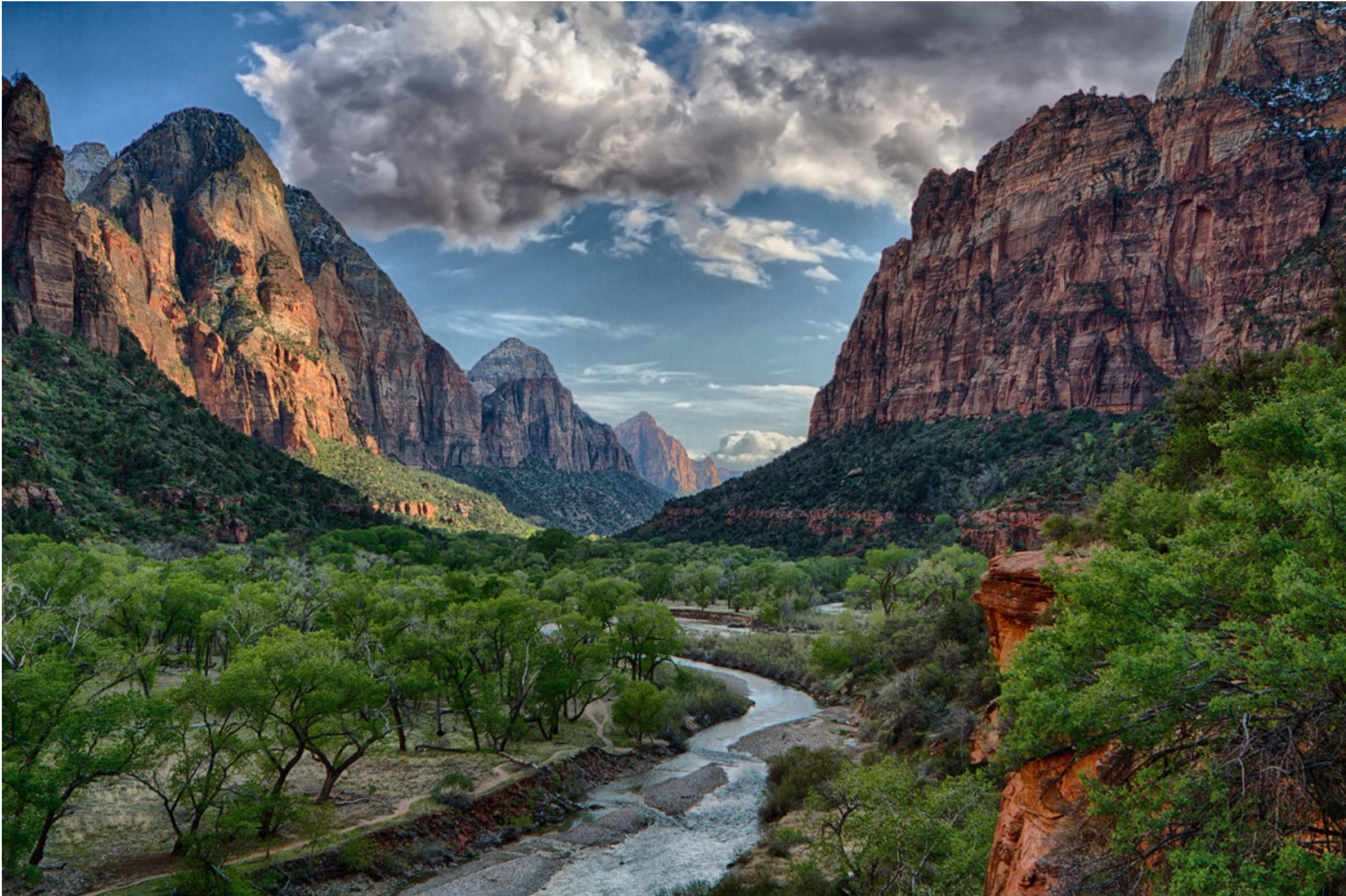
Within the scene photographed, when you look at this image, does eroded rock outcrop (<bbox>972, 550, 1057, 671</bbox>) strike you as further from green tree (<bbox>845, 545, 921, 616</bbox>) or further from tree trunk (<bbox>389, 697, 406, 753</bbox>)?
green tree (<bbox>845, 545, 921, 616</bbox>)

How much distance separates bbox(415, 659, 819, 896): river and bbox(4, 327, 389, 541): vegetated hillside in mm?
55212

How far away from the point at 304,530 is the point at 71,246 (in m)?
51.0

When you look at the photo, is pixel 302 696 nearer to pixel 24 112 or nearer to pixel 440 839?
pixel 440 839

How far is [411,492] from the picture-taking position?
16175 centimetres

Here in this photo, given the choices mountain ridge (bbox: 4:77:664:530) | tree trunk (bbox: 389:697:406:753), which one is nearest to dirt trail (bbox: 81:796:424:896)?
tree trunk (bbox: 389:697:406:753)

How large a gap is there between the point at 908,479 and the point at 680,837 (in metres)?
83.5

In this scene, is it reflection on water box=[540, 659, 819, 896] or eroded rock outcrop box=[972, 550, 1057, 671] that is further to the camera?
reflection on water box=[540, 659, 819, 896]

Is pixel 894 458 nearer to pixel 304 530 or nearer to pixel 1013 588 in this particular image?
pixel 304 530

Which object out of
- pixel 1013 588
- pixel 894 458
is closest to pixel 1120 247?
pixel 894 458

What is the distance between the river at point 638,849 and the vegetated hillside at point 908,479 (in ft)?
139

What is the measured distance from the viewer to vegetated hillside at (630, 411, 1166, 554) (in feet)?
234

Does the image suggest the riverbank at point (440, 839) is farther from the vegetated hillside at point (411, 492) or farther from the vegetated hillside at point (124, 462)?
the vegetated hillside at point (411, 492)

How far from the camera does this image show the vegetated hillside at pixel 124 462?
215 feet

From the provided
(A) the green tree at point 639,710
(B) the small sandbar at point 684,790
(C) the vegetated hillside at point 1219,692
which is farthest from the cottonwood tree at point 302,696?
(C) the vegetated hillside at point 1219,692
